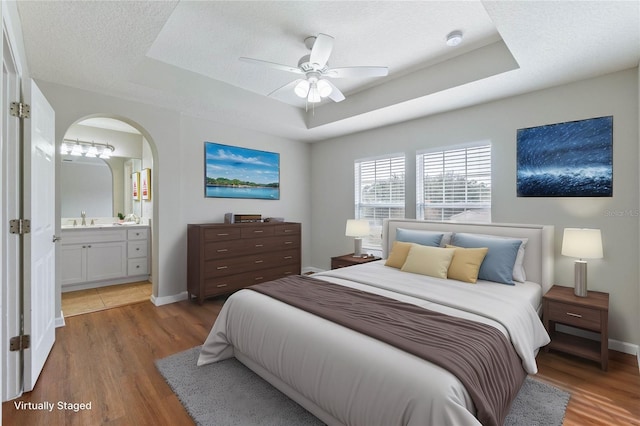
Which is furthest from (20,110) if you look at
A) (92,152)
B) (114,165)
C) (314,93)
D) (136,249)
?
(114,165)

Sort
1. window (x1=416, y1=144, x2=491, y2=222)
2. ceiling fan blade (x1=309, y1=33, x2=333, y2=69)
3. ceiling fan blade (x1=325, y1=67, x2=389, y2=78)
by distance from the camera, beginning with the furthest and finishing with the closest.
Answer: window (x1=416, y1=144, x2=491, y2=222) < ceiling fan blade (x1=325, y1=67, x2=389, y2=78) < ceiling fan blade (x1=309, y1=33, x2=333, y2=69)

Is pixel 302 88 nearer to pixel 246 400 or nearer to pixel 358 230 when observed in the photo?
pixel 358 230

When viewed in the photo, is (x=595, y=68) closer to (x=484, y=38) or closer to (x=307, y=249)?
(x=484, y=38)

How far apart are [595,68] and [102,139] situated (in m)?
6.53

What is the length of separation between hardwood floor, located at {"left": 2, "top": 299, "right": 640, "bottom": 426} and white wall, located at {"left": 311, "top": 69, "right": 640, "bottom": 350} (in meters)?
0.69

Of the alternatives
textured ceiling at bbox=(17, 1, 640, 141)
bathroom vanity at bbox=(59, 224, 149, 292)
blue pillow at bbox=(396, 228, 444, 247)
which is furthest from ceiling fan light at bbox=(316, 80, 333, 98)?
bathroom vanity at bbox=(59, 224, 149, 292)

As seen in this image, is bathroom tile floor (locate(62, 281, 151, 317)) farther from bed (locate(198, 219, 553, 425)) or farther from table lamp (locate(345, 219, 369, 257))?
table lamp (locate(345, 219, 369, 257))

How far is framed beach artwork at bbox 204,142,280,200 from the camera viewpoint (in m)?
4.44

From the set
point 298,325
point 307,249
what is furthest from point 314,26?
point 307,249

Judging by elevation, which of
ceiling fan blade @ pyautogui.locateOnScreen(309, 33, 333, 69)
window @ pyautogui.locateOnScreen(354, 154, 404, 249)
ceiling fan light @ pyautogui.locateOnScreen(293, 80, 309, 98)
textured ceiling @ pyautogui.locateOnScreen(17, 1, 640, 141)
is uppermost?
textured ceiling @ pyautogui.locateOnScreen(17, 1, 640, 141)

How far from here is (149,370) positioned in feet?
7.88

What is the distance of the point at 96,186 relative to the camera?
17.2ft

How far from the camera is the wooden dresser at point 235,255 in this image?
3902 mm

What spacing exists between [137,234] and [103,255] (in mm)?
542
